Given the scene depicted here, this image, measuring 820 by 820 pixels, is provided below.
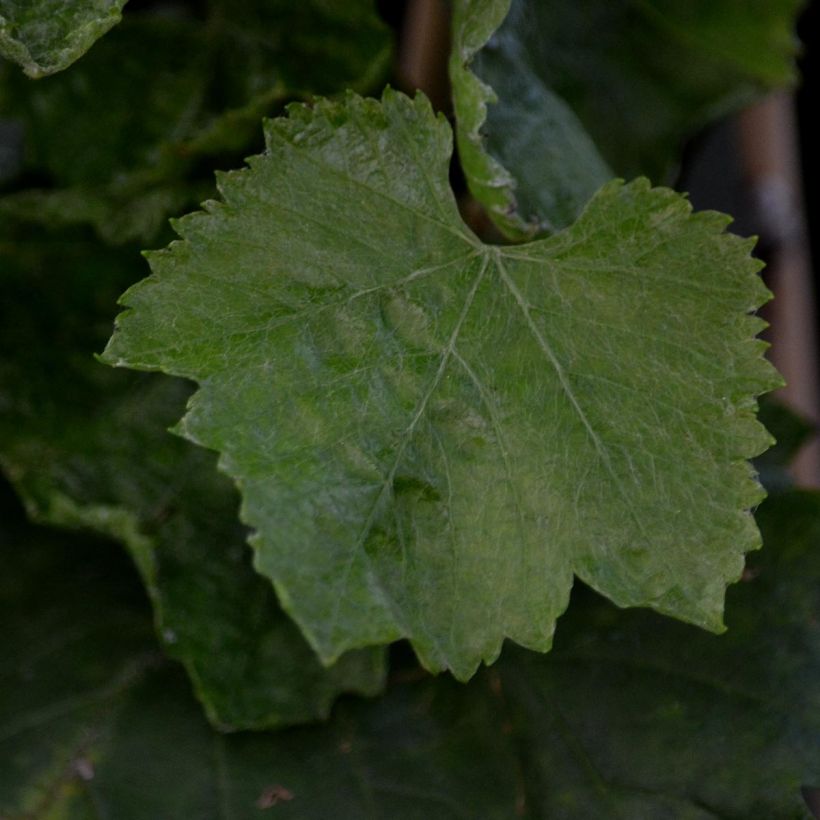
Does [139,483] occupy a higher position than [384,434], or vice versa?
[384,434]

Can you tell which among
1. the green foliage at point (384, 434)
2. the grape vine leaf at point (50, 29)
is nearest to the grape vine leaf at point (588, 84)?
the green foliage at point (384, 434)

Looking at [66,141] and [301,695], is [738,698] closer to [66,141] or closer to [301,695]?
[301,695]

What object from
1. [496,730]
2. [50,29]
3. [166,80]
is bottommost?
[496,730]

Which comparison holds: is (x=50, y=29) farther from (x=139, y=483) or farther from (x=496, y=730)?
(x=496, y=730)

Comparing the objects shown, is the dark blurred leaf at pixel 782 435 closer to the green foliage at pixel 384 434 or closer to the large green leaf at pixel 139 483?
the green foliage at pixel 384 434

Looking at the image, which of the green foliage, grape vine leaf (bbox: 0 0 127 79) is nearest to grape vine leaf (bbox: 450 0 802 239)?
the green foliage

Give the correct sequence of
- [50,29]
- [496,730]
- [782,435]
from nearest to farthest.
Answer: [50,29] → [496,730] → [782,435]

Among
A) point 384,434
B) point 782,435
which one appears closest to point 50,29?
point 384,434

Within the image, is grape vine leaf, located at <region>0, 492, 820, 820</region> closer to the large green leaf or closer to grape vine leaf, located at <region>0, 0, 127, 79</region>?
the large green leaf
